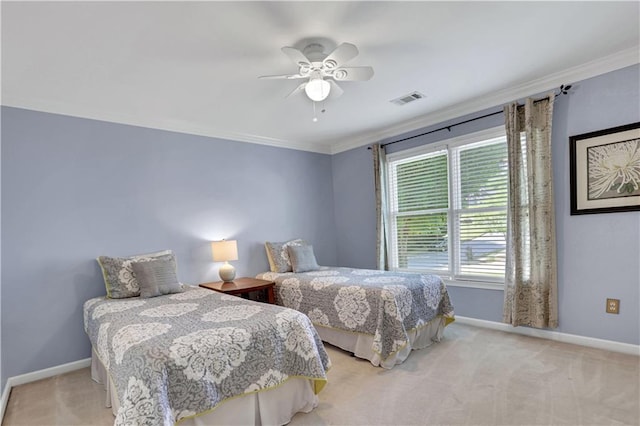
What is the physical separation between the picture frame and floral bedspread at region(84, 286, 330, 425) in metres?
2.67

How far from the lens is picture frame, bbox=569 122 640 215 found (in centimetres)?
269

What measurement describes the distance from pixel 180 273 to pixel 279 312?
2.02 metres

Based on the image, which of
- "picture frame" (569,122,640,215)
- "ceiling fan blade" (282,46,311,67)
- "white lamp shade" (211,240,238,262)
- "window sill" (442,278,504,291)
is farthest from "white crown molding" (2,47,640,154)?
"ceiling fan blade" (282,46,311,67)

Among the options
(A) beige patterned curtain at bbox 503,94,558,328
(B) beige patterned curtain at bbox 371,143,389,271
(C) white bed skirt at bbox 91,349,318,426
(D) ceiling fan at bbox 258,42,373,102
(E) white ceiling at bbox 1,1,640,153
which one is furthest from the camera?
(B) beige patterned curtain at bbox 371,143,389,271

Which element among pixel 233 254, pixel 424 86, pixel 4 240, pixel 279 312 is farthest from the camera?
Result: pixel 233 254

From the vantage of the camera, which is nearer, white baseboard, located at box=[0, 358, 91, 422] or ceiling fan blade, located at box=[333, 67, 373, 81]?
ceiling fan blade, located at box=[333, 67, 373, 81]

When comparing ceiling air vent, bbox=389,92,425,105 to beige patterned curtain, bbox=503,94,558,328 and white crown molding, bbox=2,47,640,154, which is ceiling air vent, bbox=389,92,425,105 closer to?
white crown molding, bbox=2,47,640,154

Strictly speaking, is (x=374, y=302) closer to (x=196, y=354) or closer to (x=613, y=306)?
(x=196, y=354)

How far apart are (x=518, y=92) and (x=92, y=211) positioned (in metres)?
4.34

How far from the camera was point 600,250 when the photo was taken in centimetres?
287

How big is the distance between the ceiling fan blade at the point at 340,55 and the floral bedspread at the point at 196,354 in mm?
1711

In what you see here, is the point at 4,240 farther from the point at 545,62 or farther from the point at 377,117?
the point at 545,62

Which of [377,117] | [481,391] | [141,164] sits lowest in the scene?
[481,391]

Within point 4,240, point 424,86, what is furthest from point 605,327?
point 4,240
